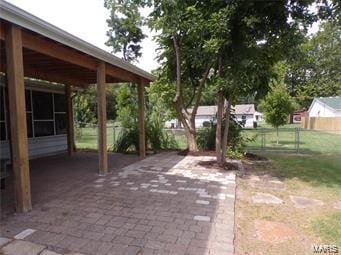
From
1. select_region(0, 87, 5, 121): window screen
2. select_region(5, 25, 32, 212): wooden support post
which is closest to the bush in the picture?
select_region(0, 87, 5, 121): window screen

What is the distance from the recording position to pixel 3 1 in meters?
3.17

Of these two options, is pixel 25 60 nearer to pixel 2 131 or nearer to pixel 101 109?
pixel 101 109

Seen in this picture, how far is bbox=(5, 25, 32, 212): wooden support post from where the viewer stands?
3.71m

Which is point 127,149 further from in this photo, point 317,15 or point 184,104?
point 317,15

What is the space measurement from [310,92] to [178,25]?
35.7m

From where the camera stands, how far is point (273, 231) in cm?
349

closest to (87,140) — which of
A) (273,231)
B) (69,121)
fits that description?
(69,121)

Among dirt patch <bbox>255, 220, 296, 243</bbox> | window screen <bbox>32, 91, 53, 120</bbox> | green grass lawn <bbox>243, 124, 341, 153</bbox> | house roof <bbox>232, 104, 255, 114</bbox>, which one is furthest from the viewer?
house roof <bbox>232, 104, 255, 114</bbox>

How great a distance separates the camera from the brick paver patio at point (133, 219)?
9.93ft
